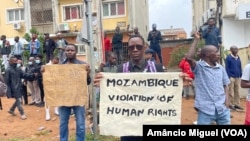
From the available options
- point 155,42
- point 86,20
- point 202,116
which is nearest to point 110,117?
point 202,116

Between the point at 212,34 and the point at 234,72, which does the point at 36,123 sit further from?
the point at 212,34

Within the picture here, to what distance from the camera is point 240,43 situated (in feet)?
48.7

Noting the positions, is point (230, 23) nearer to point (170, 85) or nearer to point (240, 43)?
point (240, 43)

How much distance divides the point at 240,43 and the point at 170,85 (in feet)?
36.3

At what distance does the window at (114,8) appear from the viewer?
2570 cm

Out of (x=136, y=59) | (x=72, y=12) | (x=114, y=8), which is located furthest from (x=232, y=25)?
(x=72, y=12)

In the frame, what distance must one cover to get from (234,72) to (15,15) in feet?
71.9

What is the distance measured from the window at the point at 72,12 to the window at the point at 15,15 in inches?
146

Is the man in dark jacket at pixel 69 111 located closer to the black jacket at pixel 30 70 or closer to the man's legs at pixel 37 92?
the black jacket at pixel 30 70

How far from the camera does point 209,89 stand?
524 cm

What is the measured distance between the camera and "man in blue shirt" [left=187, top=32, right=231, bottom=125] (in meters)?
5.19

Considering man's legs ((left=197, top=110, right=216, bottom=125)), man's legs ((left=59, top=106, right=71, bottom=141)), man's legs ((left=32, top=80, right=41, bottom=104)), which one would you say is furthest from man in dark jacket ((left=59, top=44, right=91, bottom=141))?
man's legs ((left=32, top=80, right=41, bottom=104))

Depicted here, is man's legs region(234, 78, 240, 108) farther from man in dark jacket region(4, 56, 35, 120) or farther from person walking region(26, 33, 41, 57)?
person walking region(26, 33, 41, 57)

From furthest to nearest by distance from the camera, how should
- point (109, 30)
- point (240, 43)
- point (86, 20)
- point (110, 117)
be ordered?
point (109, 30), point (240, 43), point (86, 20), point (110, 117)
